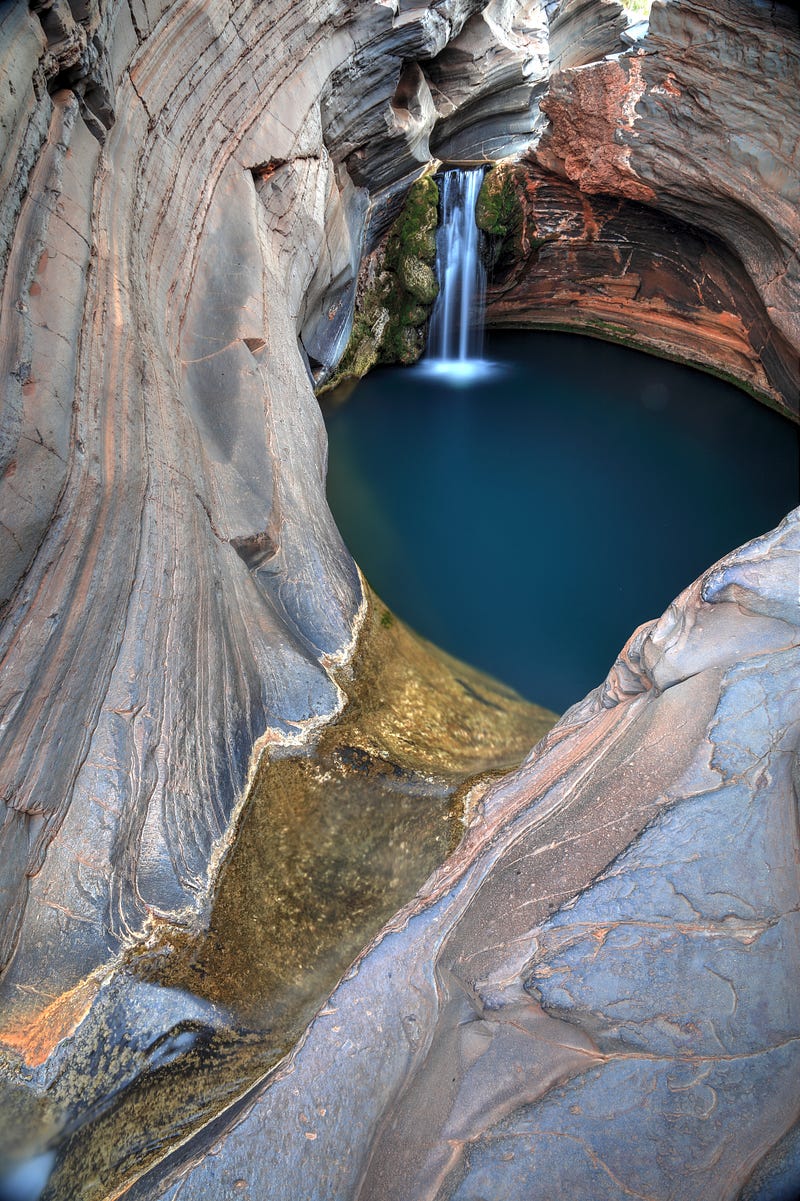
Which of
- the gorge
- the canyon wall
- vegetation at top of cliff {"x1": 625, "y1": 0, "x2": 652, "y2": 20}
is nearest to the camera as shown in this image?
the gorge

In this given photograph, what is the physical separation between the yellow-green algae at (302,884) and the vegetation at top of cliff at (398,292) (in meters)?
5.22

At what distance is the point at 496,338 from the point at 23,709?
29.7 ft

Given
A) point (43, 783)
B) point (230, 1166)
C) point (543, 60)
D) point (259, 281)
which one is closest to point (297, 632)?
point (43, 783)

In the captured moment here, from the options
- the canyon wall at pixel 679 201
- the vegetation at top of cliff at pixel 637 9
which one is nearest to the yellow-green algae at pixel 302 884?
the canyon wall at pixel 679 201

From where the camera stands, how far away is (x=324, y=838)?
3.67 metres

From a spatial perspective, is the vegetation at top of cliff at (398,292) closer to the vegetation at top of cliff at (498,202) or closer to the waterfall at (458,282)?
the waterfall at (458,282)

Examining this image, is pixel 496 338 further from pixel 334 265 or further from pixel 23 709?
pixel 23 709

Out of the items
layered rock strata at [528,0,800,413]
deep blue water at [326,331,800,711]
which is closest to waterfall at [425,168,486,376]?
deep blue water at [326,331,800,711]

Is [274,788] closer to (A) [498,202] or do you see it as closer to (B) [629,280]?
(A) [498,202]

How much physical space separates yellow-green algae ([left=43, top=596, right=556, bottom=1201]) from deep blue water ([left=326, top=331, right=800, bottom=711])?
4.02 feet

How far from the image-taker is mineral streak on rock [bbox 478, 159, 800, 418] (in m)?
8.35

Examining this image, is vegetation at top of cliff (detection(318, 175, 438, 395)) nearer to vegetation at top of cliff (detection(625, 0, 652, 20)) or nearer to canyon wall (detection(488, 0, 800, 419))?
canyon wall (detection(488, 0, 800, 419))

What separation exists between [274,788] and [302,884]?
0.57 m

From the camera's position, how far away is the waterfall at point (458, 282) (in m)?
8.94
